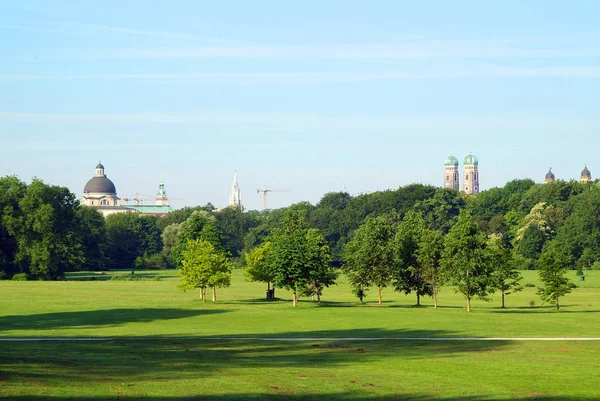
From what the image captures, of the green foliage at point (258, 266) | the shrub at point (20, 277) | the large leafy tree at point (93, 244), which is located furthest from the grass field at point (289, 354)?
the large leafy tree at point (93, 244)

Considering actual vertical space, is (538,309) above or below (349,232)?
below

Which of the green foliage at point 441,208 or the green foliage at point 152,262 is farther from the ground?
the green foliage at point 441,208

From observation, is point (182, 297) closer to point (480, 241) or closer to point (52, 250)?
point (480, 241)

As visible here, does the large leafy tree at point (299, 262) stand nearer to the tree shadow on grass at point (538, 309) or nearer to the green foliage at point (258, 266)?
the green foliage at point (258, 266)

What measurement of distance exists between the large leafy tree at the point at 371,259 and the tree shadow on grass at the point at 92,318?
16.2 m

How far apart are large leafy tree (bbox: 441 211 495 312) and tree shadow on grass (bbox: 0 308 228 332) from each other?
18248 millimetres

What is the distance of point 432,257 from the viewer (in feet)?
270

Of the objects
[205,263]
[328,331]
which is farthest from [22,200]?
[328,331]

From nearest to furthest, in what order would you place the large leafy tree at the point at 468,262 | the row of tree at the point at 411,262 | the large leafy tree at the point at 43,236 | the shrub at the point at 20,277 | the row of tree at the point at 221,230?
the large leafy tree at the point at 468,262, the row of tree at the point at 411,262, the shrub at the point at 20,277, the row of tree at the point at 221,230, the large leafy tree at the point at 43,236

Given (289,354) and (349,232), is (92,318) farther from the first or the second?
(349,232)

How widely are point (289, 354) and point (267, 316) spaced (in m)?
23.3

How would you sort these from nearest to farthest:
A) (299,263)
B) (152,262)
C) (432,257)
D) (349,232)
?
(299,263) < (432,257) < (152,262) < (349,232)

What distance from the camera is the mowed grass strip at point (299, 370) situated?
107 ft

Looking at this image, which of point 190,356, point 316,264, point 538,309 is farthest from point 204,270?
point 190,356
